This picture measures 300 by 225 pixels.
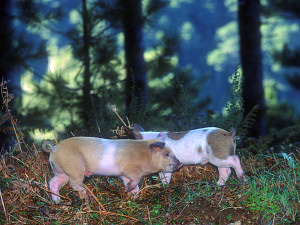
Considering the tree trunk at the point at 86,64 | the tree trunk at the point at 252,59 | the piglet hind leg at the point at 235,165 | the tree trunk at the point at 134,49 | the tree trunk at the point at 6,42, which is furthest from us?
the tree trunk at the point at 252,59

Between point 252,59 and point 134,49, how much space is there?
2.35 metres

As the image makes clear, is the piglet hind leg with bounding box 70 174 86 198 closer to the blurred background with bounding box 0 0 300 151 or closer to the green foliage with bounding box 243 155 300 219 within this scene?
the green foliage with bounding box 243 155 300 219

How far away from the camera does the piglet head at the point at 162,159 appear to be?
8.77 ft

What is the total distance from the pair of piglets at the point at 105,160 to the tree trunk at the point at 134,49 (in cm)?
383

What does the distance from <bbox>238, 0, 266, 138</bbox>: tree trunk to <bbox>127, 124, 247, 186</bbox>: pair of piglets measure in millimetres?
4261

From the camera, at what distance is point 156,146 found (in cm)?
264

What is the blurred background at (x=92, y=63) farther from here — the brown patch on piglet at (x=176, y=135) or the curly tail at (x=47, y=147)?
the curly tail at (x=47, y=147)

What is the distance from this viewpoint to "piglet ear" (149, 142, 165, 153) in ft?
8.63

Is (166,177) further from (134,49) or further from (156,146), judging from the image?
(134,49)

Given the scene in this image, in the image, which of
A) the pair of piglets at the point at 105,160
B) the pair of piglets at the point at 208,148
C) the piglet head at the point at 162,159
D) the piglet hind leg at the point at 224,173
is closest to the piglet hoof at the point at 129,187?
the pair of piglets at the point at 105,160

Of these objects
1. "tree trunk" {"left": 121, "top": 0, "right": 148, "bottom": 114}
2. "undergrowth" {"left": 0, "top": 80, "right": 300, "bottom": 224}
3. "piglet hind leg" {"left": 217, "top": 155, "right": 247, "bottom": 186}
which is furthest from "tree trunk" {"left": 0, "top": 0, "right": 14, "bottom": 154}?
"piglet hind leg" {"left": 217, "top": 155, "right": 247, "bottom": 186}

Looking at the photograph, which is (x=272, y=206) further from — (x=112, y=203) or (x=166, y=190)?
(x=112, y=203)

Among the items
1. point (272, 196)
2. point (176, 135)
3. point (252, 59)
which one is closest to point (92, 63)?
point (252, 59)

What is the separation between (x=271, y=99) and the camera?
11.5 metres
